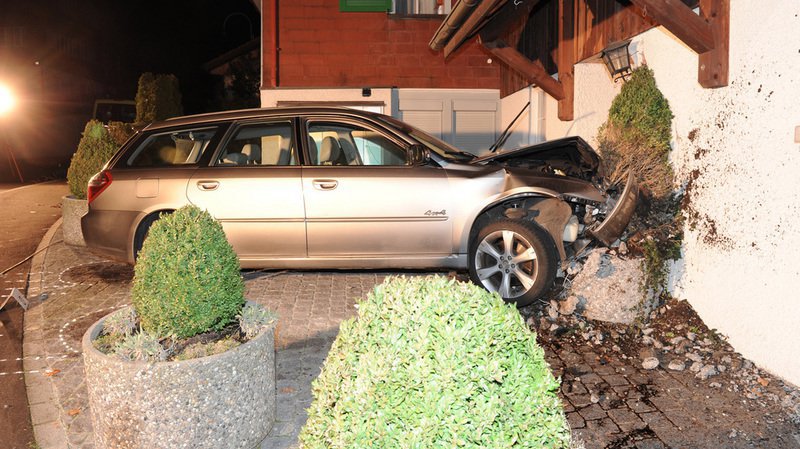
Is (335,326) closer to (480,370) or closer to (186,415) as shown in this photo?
(186,415)

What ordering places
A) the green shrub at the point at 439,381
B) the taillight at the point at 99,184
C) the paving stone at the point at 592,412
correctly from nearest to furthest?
the green shrub at the point at 439,381, the paving stone at the point at 592,412, the taillight at the point at 99,184

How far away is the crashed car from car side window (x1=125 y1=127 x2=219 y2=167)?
81 mm

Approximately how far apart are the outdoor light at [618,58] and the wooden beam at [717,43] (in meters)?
1.58

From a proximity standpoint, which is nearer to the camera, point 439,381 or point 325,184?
point 439,381

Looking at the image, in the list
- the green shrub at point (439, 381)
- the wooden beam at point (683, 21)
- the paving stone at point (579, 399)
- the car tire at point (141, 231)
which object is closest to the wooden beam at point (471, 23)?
the wooden beam at point (683, 21)

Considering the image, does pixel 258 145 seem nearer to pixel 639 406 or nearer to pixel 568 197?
pixel 568 197

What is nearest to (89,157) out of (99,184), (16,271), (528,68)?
(16,271)

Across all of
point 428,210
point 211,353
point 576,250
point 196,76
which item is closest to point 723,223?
point 576,250

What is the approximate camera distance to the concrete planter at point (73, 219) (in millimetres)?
9789

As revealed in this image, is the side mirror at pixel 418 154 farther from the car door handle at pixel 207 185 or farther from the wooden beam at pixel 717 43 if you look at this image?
the wooden beam at pixel 717 43

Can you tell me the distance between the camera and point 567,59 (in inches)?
377

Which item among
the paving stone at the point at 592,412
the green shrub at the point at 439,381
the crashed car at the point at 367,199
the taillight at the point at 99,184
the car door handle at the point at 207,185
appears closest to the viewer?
the green shrub at the point at 439,381

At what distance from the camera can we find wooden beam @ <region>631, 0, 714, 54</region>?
5.53m

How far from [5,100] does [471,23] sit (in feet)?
84.5
